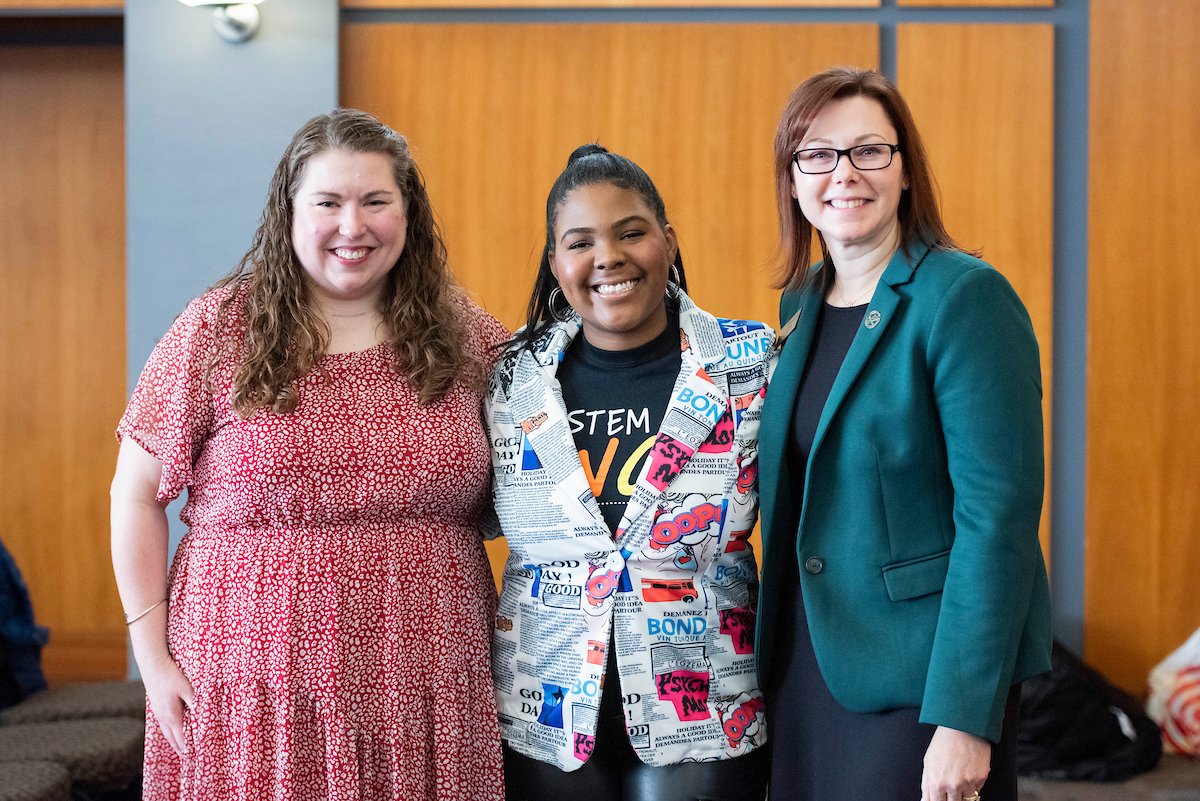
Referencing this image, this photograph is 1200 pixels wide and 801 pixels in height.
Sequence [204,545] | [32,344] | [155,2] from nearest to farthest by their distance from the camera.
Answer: [204,545] → [155,2] → [32,344]

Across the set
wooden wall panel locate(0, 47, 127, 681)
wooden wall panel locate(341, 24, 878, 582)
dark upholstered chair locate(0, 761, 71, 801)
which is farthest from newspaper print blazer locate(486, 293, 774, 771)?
wooden wall panel locate(0, 47, 127, 681)

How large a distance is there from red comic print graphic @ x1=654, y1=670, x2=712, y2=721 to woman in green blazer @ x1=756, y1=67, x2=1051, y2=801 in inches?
5.1

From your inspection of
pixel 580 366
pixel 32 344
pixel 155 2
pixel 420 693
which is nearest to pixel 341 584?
pixel 420 693

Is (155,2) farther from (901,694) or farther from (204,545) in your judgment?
(901,694)

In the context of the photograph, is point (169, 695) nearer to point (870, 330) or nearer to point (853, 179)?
point (870, 330)

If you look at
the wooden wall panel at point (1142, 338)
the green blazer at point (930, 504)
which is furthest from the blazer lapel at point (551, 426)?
the wooden wall panel at point (1142, 338)

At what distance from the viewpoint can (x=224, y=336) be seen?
176cm

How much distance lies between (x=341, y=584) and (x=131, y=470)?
0.48m

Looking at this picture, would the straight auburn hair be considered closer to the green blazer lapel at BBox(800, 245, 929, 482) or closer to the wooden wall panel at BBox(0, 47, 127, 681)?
the green blazer lapel at BBox(800, 245, 929, 482)

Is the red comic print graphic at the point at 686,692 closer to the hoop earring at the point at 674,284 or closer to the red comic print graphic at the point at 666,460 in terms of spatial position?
the red comic print graphic at the point at 666,460

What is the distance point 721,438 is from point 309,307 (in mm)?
859

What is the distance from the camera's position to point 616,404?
1.75 m

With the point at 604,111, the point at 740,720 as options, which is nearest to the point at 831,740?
the point at 740,720

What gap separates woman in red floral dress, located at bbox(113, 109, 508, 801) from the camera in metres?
1.65
